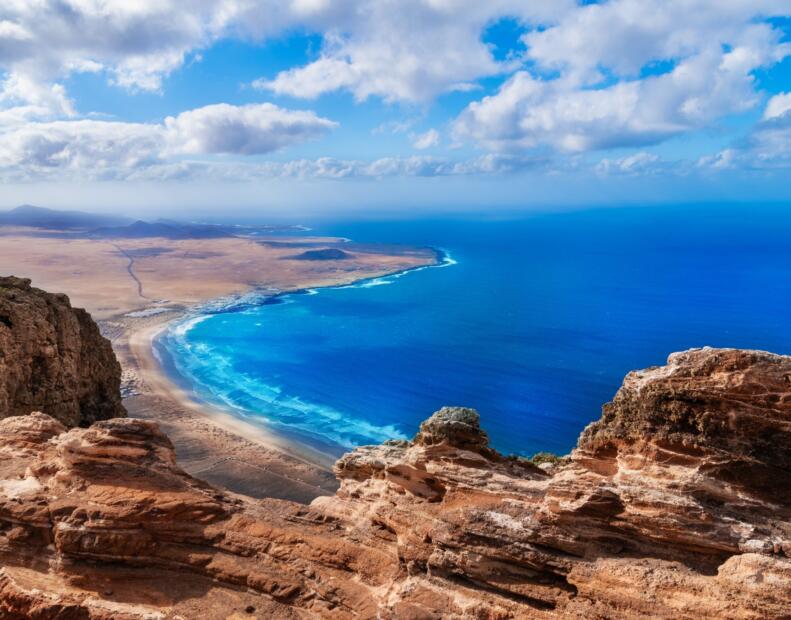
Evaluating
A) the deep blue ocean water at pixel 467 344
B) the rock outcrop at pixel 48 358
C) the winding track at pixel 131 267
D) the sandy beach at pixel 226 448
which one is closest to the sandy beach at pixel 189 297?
the sandy beach at pixel 226 448

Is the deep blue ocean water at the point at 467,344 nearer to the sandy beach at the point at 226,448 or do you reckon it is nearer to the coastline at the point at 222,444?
the coastline at the point at 222,444

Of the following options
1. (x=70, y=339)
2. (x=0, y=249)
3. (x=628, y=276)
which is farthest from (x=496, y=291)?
(x=0, y=249)

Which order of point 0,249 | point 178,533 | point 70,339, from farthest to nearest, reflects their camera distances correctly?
point 0,249, point 70,339, point 178,533

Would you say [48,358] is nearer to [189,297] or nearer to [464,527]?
[464,527]

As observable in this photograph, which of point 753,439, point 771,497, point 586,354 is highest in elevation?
point 753,439

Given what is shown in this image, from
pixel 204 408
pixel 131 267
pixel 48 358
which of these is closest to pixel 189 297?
pixel 131 267

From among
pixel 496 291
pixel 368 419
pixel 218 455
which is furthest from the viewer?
pixel 496 291

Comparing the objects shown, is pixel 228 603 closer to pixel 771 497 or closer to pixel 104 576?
pixel 104 576
